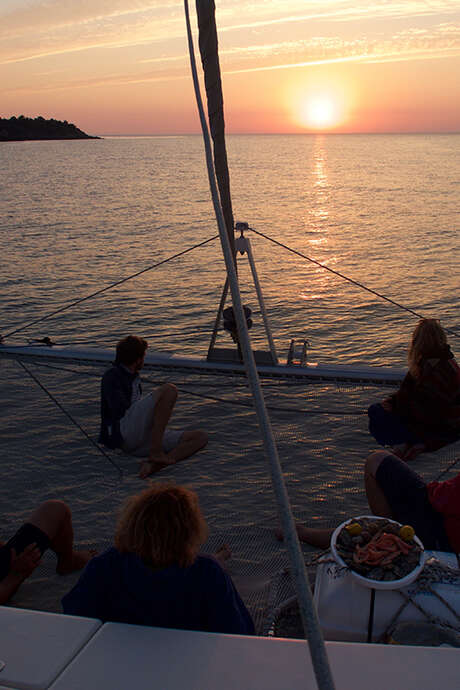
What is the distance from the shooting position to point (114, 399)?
4.72 meters

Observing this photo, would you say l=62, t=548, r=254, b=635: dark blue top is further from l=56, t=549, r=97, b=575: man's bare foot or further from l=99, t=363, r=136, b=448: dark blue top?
l=99, t=363, r=136, b=448: dark blue top

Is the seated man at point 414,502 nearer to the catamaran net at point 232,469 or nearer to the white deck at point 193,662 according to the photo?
Result: the catamaran net at point 232,469

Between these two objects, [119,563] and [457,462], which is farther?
[457,462]

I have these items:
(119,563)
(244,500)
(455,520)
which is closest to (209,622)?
(119,563)

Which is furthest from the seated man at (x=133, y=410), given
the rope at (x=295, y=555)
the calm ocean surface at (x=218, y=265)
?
the calm ocean surface at (x=218, y=265)

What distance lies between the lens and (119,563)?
7.23 feet

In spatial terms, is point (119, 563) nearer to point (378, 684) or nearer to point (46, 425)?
point (378, 684)

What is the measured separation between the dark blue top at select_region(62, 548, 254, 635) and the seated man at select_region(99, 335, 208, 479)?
2504 mm

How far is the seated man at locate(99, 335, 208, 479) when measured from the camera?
4688mm

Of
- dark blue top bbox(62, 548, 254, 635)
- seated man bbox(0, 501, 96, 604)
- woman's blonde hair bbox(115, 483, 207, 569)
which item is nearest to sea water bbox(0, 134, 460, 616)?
seated man bbox(0, 501, 96, 604)

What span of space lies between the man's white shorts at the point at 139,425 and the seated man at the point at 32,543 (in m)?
Answer: 1.32

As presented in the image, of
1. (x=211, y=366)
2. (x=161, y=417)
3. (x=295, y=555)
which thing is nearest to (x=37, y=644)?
(x=295, y=555)

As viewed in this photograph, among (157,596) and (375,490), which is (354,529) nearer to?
(375,490)

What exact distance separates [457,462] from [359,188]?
45059mm
